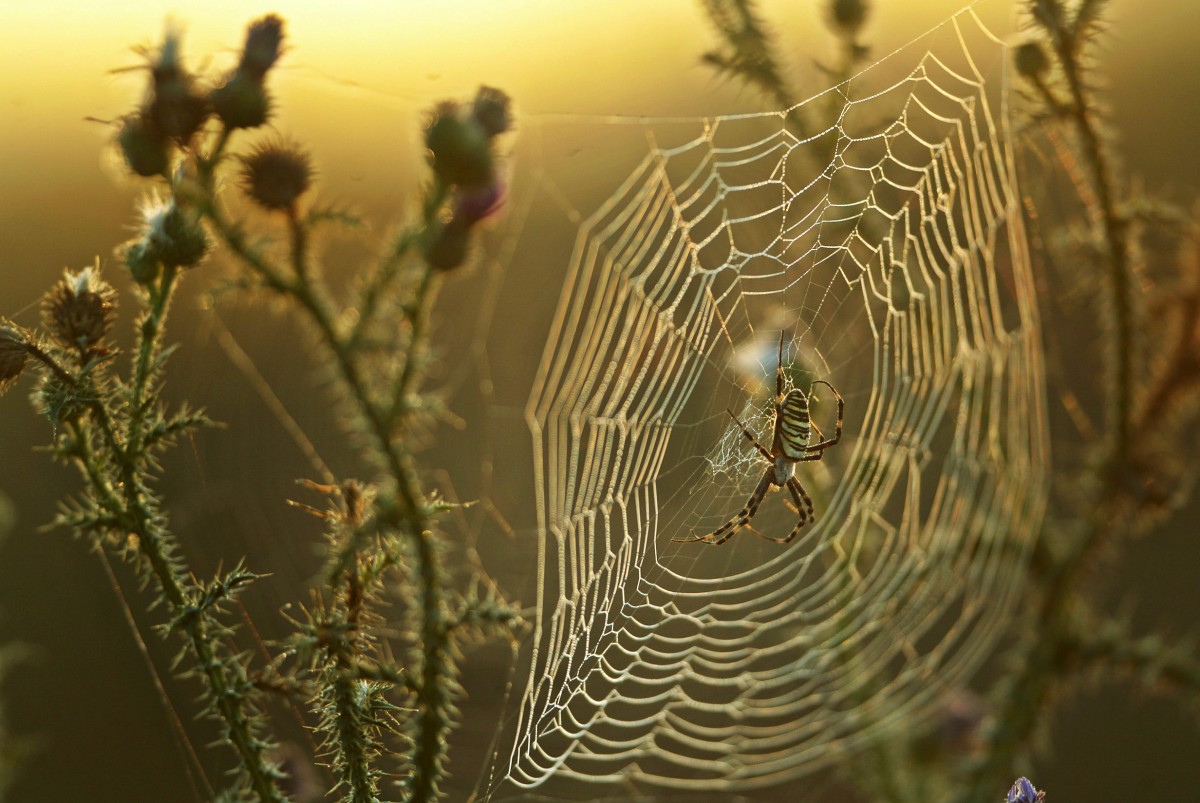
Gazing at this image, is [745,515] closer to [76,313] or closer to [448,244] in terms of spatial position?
[448,244]

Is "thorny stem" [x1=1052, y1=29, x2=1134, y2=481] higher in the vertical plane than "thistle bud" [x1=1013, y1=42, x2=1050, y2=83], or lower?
lower

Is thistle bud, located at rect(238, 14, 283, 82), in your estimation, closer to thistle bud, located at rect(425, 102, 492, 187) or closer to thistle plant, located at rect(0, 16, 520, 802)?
thistle plant, located at rect(0, 16, 520, 802)

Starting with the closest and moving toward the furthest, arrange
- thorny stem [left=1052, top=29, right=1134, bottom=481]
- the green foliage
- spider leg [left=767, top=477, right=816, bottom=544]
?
the green foliage < thorny stem [left=1052, top=29, right=1134, bottom=481] < spider leg [left=767, top=477, right=816, bottom=544]

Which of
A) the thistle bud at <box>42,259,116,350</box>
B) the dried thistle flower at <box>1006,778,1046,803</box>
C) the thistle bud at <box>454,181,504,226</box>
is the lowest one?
the dried thistle flower at <box>1006,778,1046,803</box>

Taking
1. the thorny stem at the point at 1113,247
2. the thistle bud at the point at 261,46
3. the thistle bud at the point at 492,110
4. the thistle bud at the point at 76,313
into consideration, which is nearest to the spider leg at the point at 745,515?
the thorny stem at the point at 1113,247

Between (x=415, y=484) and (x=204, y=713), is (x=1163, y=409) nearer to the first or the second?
(x=415, y=484)

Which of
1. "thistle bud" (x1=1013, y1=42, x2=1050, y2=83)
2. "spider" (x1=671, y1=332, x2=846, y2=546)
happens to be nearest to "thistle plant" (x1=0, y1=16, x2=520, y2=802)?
"thistle bud" (x1=1013, y1=42, x2=1050, y2=83)

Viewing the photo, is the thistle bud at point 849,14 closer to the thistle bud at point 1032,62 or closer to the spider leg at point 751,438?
the thistle bud at point 1032,62
